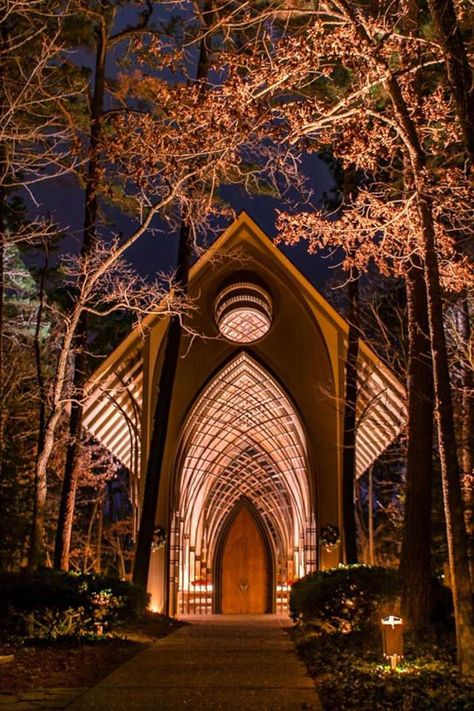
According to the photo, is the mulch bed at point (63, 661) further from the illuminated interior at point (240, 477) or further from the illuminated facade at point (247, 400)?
the illuminated interior at point (240, 477)

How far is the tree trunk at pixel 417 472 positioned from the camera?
10.2 meters

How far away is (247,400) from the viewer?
25.0 metres

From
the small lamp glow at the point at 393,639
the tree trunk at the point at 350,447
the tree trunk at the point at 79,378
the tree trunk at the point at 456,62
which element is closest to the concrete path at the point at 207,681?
the small lamp glow at the point at 393,639

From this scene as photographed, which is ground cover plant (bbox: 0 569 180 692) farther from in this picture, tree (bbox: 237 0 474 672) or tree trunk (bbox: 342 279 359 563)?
tree trunk (bbox: 342 279 359 563)

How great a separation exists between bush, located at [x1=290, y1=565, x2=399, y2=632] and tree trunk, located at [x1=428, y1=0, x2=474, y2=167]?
7.43 meters

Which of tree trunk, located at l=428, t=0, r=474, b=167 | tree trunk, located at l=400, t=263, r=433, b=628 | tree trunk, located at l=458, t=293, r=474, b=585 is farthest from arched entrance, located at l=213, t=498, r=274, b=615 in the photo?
tree trunk, located at l=428, t=0, r=474, b=167

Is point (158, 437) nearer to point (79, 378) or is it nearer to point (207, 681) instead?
point (79, 378)

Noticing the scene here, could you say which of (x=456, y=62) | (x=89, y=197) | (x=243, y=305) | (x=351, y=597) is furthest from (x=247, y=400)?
(x=456, y=62)

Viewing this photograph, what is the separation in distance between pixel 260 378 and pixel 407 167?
46.5 ft

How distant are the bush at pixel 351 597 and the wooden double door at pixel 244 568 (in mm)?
12660

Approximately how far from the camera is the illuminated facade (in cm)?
2141

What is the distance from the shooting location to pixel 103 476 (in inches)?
1219

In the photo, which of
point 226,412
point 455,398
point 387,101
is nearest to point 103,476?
point 226,412

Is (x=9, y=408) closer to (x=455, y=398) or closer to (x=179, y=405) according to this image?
(x=179, y=405)
